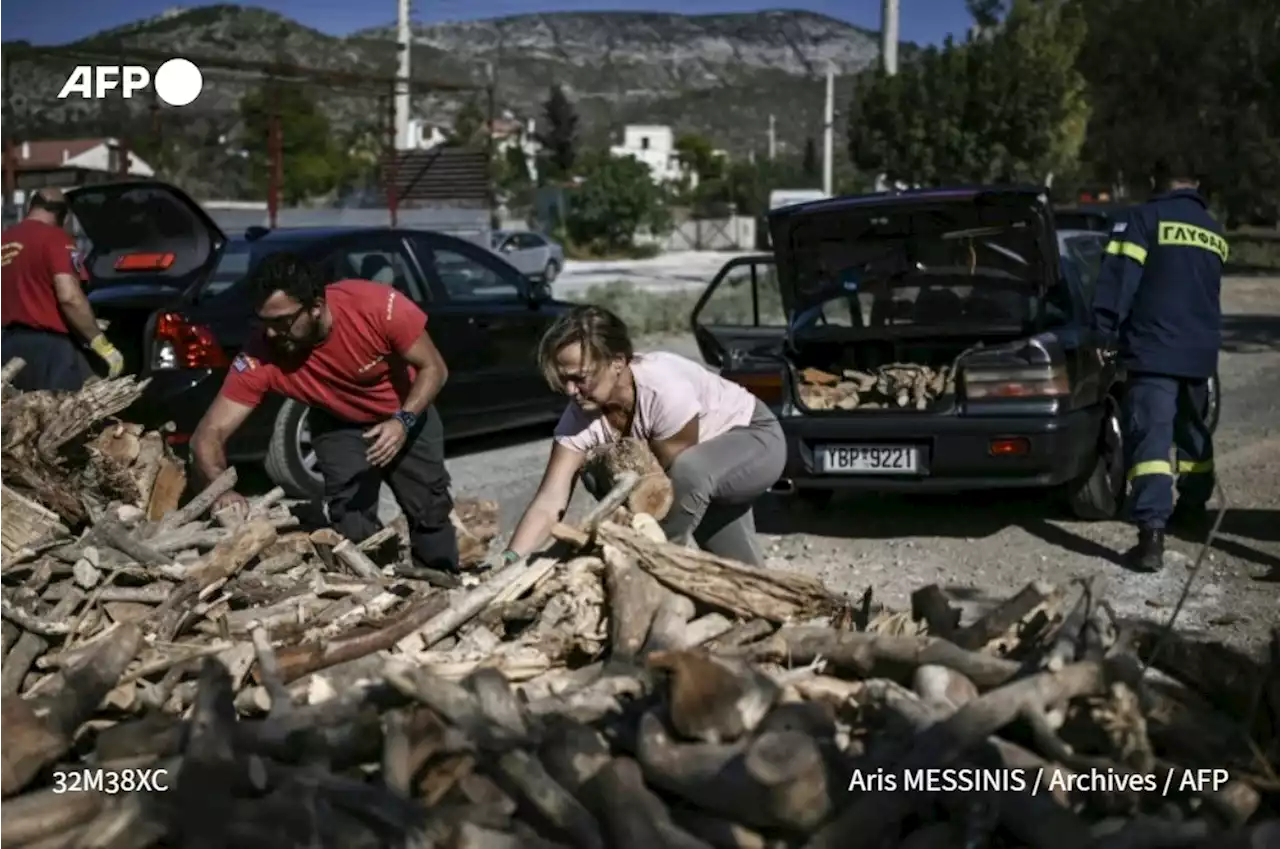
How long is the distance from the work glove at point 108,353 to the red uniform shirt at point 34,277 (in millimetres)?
202

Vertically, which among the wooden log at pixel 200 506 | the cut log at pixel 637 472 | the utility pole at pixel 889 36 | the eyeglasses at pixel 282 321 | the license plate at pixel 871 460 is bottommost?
the license plate at pixel 871 460

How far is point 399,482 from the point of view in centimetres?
620

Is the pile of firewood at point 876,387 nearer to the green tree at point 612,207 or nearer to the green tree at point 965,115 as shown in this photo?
the green tree at point 965,115

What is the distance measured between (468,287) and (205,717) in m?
7.02

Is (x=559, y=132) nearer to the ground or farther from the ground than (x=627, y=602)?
farther from the ground

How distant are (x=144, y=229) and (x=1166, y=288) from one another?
597cm

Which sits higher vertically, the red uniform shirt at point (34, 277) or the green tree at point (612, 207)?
the red uniform shirt at point (34, 277)

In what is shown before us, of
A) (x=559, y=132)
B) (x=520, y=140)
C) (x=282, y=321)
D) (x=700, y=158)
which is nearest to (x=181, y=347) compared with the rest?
(x=282, y=321)

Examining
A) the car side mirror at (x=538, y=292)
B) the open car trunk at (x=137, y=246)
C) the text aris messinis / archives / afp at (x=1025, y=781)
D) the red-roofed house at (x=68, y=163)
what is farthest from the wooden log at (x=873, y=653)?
the red-roofed house at (x=68, y=163)

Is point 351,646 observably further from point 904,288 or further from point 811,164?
point 811,164

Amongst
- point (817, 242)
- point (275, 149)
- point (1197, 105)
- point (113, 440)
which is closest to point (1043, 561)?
point (817, 242)

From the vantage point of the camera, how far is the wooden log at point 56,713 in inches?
133

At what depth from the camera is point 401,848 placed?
3.01 m

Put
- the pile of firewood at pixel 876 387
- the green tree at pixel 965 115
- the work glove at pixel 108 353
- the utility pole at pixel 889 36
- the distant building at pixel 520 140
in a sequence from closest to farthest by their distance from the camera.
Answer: the pile of firewood at pixel 876 387 < the work glove at pixel 108 353 < the utility pole at pixel 889 36 < the green tree at pixel 965 115 < the distant building at pixel 520 140
